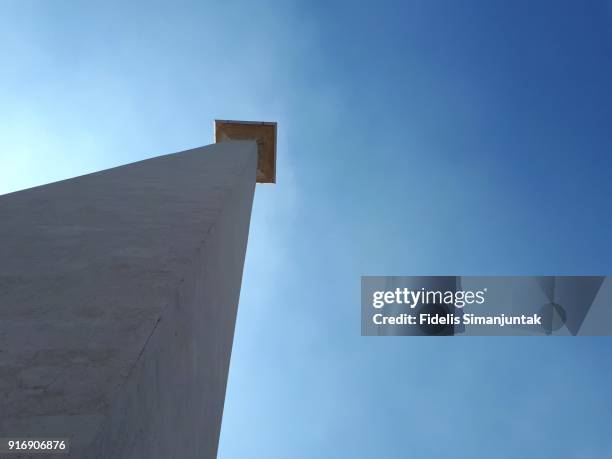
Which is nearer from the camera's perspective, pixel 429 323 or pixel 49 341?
pixel 49 341

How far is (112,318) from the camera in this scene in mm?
2734

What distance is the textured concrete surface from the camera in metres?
2.08

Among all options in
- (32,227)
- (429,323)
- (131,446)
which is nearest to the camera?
(131,446)

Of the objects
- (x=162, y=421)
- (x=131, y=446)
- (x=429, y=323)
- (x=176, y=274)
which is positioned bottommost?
(x=131, y=446)

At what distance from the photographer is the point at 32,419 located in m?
1.93

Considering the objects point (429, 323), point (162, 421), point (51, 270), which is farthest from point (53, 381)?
point (429, 323)

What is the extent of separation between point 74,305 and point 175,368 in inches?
32.0

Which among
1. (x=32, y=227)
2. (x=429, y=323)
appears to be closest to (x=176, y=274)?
(x=32, y=227)

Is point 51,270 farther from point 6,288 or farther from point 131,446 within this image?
point 131,446

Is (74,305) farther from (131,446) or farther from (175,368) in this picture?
(131,446)

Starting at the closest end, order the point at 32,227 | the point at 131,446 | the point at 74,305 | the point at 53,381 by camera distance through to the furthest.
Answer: the point at 53,381
the point at 131,446
the point at 74,305
the point at 32,227

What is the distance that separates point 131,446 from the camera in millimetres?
2305

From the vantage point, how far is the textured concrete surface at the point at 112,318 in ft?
6.82

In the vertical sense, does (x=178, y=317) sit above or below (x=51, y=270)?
below
